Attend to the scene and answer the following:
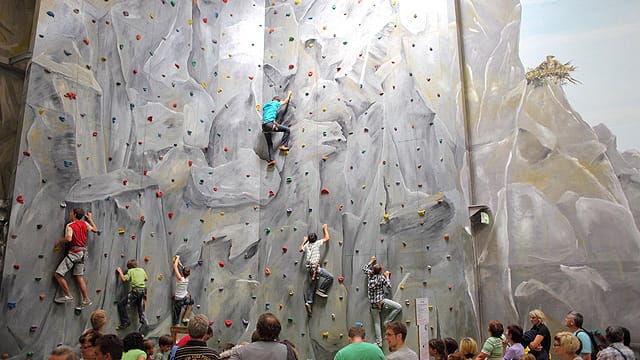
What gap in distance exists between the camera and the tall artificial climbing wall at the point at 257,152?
27.7 feet

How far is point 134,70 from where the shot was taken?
9.41m

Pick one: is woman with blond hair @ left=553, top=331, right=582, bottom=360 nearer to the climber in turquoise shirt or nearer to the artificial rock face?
the artificial rock face

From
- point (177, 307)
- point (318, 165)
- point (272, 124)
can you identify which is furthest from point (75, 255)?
point (318, 165)

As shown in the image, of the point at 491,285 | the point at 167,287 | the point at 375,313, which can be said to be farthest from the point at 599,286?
the point at 167,287

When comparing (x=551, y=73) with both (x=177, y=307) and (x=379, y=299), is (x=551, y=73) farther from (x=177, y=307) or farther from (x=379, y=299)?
(x=177, y=307)

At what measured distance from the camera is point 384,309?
977cm

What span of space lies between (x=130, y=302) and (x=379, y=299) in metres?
4.57

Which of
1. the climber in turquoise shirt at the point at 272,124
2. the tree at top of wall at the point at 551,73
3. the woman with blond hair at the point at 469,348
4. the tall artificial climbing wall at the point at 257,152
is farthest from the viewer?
the climber in turquoise shirt at the point at 272,124

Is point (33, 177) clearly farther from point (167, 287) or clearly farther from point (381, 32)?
point (381, 32)

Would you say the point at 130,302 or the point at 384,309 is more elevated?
the point at 130,302

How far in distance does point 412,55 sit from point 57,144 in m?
7.09

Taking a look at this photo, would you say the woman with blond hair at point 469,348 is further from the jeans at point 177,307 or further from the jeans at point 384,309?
the jeans at point 177,307

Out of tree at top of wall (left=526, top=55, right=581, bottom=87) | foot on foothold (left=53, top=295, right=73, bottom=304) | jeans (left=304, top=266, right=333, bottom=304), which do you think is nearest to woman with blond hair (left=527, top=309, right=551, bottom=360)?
jeans (left=304, top=266, right=333, bottom=304)

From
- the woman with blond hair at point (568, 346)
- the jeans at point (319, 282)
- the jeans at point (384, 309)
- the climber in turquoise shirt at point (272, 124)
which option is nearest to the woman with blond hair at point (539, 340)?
the woman with blond hair at point (568, 346)
